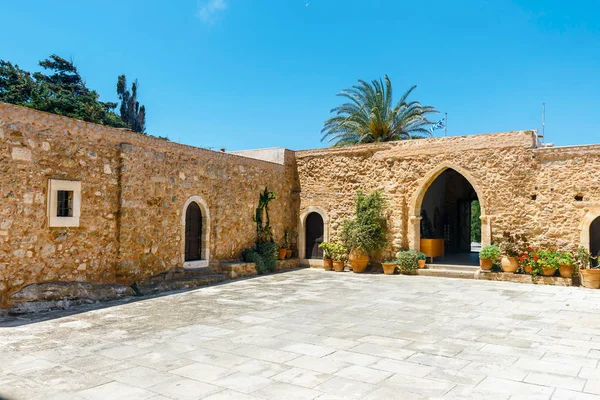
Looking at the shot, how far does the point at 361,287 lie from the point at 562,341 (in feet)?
16.4

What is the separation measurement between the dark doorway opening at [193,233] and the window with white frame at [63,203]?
2.93 metres

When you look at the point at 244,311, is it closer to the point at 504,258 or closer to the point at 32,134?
the point at 32,134

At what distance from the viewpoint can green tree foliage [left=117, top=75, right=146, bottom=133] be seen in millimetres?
30109

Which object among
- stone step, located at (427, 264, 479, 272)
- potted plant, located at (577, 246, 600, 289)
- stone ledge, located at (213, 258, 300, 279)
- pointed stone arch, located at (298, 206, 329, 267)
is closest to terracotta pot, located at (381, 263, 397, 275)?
stone step, located at (427, 264, 479, 272)

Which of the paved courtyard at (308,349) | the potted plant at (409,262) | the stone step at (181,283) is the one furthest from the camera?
the potted plant at (409,262)

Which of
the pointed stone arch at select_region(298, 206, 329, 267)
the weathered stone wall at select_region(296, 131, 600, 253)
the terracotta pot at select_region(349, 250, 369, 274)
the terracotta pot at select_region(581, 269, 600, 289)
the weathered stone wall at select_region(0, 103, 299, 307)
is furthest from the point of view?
the pointed stone arch at select_region(298, 206, 329, 267)

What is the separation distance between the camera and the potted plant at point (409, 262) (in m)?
12.7

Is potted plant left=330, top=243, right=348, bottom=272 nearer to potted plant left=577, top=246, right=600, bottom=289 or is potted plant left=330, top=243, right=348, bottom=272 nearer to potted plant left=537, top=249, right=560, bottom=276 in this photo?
potted plant left=537, top=249, right=560, bottom=276

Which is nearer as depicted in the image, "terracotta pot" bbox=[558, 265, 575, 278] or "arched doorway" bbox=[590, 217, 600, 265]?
"terracotta pot" bbox=[558, 265, 575, 278]

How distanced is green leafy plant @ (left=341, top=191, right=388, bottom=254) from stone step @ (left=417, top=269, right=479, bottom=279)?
138 centimetres

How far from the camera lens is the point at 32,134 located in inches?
288

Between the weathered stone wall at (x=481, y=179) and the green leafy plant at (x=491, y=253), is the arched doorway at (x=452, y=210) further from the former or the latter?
the green leafy plant at (x=491, y=253)

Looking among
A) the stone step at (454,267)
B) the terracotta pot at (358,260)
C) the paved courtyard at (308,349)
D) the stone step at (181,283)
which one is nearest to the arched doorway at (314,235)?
the terracotta pot at (358,260)

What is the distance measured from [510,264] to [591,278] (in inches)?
67.1
